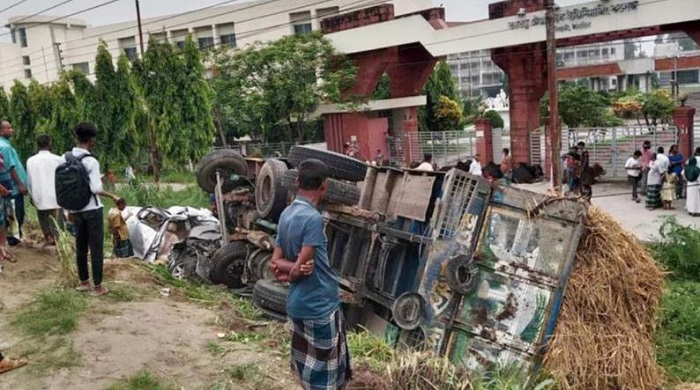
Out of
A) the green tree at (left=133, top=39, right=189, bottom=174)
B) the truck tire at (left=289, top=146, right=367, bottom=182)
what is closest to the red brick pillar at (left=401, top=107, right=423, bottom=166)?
the green tree at (left=133, top=39, right=189, bottom=174)

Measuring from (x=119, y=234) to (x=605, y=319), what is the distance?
667cm

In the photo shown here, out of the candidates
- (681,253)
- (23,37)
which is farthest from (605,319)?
(23,37)

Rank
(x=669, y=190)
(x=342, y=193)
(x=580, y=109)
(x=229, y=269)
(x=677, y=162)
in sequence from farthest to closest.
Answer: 1. (x=580, y=109)
2. (x=677, y=162)
3. (x=669, y=190)
4. (x=229, y=269)
5. (x=342, y=193)

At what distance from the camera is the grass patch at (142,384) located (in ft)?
13.6

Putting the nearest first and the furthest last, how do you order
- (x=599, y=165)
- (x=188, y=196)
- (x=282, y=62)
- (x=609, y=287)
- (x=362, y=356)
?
(x=362, y=356) < (x=609, y=287) < (x=188, y=196) < (x=599, y=165) < (x=282, y=62)

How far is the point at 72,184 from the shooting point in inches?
212

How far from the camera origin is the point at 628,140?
1961 cm

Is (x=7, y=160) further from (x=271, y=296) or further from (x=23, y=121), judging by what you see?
(x=23, y=121)

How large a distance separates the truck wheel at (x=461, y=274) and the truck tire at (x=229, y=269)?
3.47 metres

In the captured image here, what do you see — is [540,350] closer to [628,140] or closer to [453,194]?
[453,194]

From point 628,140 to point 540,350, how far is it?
16.3m

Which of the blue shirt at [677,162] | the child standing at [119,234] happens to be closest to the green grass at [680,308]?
the blue shirt at [677,162]

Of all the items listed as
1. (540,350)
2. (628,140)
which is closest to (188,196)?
(540,350)

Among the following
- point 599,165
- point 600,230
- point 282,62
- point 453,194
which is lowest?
point 599,165
